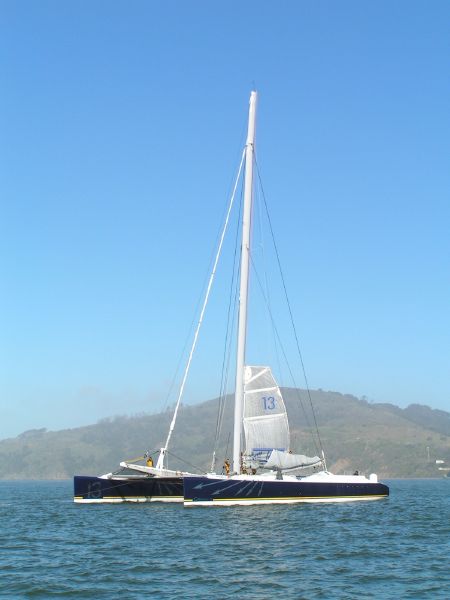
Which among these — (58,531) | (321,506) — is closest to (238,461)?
(321,506)

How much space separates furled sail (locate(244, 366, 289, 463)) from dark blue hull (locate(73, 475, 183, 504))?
707 cm

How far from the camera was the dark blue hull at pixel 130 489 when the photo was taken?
168ft

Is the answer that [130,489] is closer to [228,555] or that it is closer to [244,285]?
[244,285]

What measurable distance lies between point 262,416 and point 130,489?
11.3m

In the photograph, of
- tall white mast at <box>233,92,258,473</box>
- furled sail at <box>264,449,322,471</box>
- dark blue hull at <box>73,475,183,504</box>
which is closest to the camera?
tall white mast at <box>233,92,258,473</box>

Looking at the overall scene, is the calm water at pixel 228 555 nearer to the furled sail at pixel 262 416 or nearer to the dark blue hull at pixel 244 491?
the dark blue hull at pixel 244 491

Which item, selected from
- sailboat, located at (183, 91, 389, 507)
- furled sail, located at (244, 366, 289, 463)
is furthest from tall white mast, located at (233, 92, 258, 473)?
furled sail, located at (244, 366, 289, 463)

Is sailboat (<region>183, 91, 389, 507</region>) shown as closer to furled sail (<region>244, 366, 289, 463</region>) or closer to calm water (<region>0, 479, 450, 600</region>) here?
furled sail (<region>244, 366, 289, 463</region>)

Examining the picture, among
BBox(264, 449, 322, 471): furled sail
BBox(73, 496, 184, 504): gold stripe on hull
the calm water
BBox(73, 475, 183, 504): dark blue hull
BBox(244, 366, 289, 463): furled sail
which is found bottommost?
the calm water

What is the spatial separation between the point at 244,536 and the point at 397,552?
6524mm

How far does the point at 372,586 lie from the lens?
2252 cm

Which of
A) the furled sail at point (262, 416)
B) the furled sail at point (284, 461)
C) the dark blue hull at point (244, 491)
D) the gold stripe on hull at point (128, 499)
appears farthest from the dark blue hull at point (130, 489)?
the dark blue hull at point (244, 491)

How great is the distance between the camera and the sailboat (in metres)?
42.9

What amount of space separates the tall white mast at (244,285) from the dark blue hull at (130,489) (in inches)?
300
